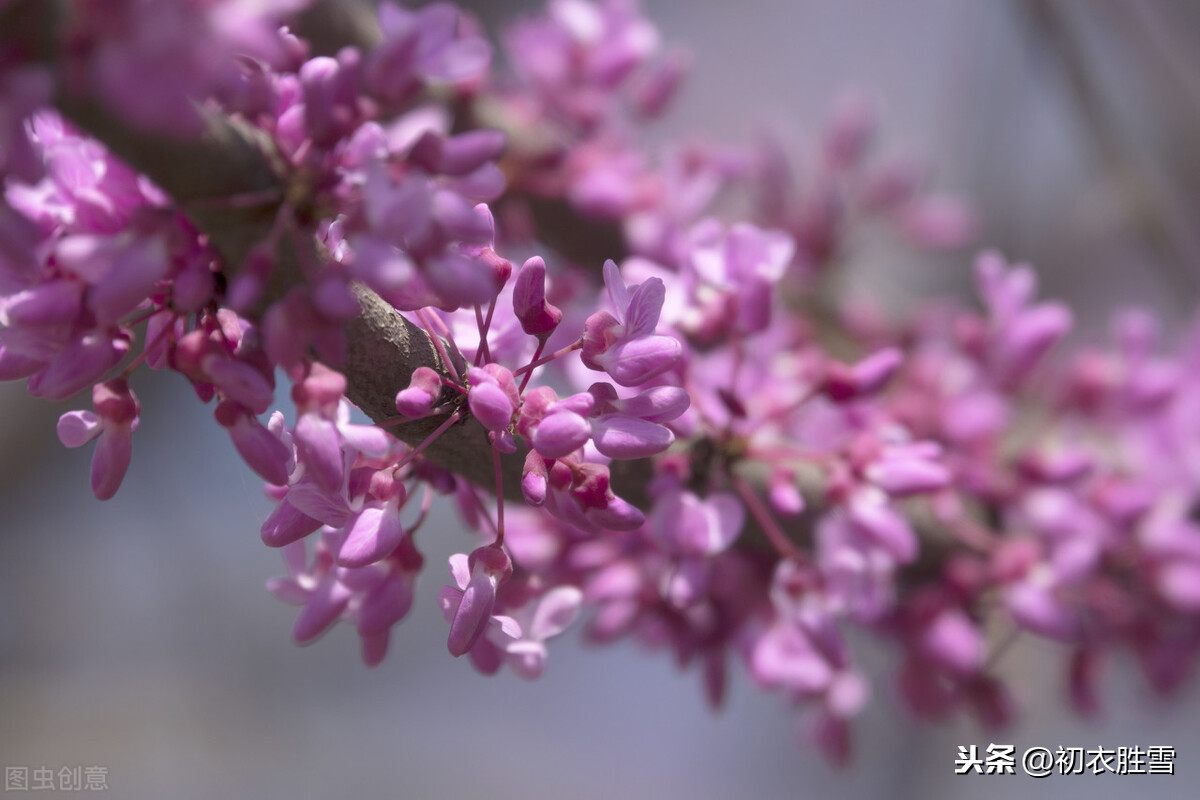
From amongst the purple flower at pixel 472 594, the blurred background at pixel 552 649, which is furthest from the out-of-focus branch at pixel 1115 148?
the purple flower at pixel 472 594

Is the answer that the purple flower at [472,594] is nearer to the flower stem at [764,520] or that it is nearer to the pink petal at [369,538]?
the pink petal at [369,538]

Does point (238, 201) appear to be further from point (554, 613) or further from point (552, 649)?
point (552, 649)

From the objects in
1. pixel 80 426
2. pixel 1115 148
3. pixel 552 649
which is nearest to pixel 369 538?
pixel 80 426

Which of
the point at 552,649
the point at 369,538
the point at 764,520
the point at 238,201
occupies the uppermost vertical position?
the point at 238,201

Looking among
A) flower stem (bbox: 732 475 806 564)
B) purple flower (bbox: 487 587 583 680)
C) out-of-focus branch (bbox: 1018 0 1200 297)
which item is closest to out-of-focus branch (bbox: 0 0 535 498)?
purple flower (bbox: 487 587 583 680)

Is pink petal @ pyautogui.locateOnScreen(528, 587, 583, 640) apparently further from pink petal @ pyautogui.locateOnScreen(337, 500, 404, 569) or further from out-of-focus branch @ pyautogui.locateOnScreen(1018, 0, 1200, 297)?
out-of-focus branch @ pyautogui.locateOnScreen(1018, 0, 1200, 297)

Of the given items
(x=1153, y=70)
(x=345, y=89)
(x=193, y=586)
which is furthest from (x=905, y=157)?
(x=193, y=586)

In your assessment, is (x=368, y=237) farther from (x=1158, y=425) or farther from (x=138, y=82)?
(x=1158, y=425)

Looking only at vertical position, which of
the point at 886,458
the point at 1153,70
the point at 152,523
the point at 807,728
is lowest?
the point at 807,728
